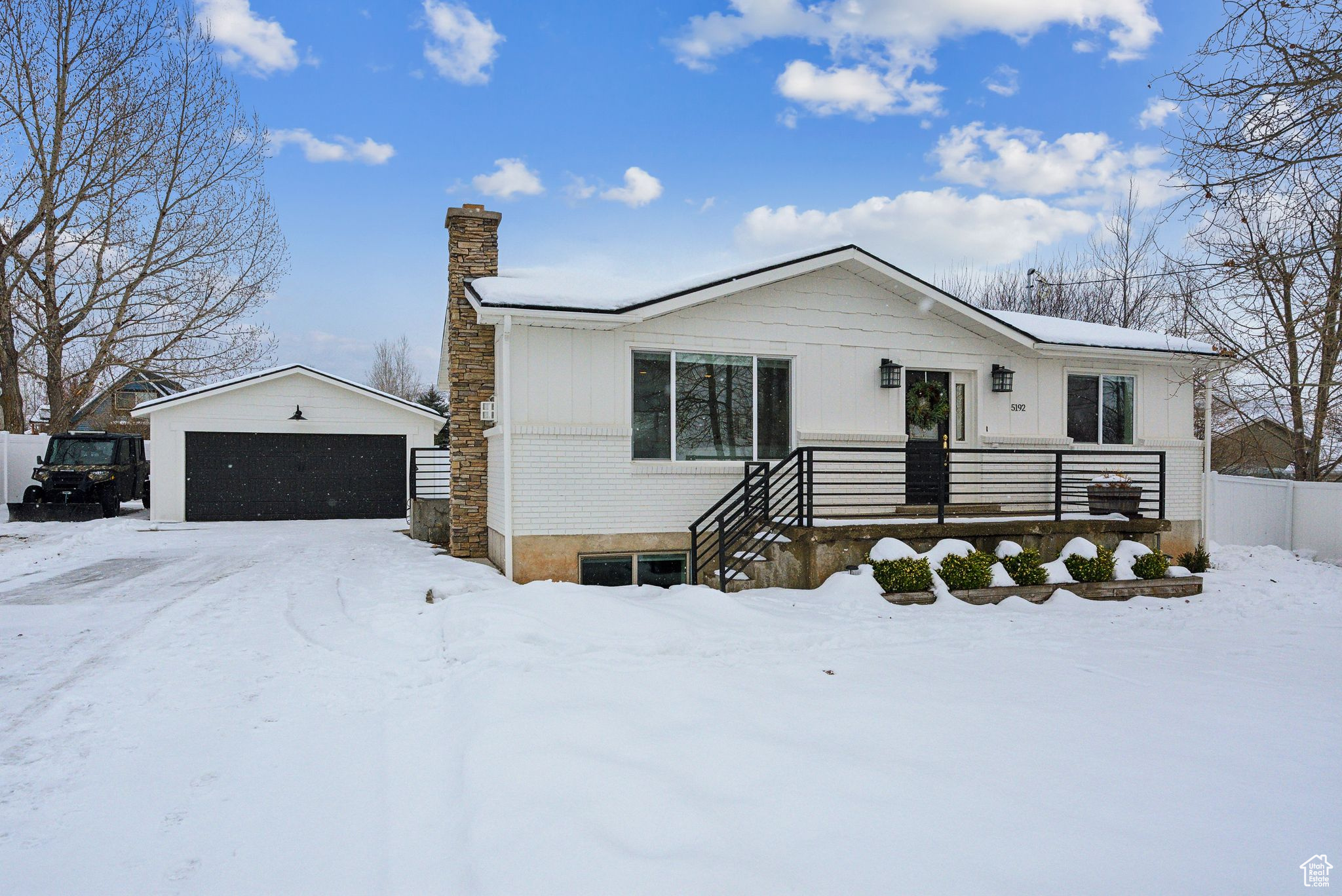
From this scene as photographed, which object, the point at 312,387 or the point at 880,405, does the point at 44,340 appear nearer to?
the point at 312,387

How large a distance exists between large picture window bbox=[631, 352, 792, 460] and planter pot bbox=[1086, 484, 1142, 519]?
4609 millimetres

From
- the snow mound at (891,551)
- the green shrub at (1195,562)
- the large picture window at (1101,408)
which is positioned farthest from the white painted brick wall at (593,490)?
the green shrub at (1195,562)

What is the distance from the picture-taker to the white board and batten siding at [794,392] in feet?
28.8

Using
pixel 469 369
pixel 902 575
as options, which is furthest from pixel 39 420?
pixel 902 575

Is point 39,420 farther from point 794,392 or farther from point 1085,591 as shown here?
point 1085,591

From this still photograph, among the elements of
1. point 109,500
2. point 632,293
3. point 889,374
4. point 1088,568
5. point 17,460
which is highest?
point 632,293

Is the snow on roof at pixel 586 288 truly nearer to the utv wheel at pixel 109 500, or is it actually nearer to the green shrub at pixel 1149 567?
the green shrub at pixel 1149 567

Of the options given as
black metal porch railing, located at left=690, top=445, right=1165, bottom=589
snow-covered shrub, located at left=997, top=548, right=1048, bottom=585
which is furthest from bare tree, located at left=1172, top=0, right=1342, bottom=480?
black metal porch railing, located at left=690, top=445, right=1165, bottom=589

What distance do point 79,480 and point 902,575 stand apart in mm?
17590

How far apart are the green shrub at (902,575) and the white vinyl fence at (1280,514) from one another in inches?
314

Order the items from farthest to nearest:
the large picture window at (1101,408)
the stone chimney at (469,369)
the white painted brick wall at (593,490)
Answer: the large picture window at (1101,408) < the stone chimney at (469,369) < the white painted brick wall at (593,490)

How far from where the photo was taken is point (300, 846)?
2.98 metres

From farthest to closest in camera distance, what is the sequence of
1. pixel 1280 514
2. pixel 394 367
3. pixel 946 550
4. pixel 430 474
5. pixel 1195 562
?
pixel 394 367
pixel 430 474
pixel 1280 514
pixel 1195 562
pixel 946 550

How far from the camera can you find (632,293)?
9.42 metres
